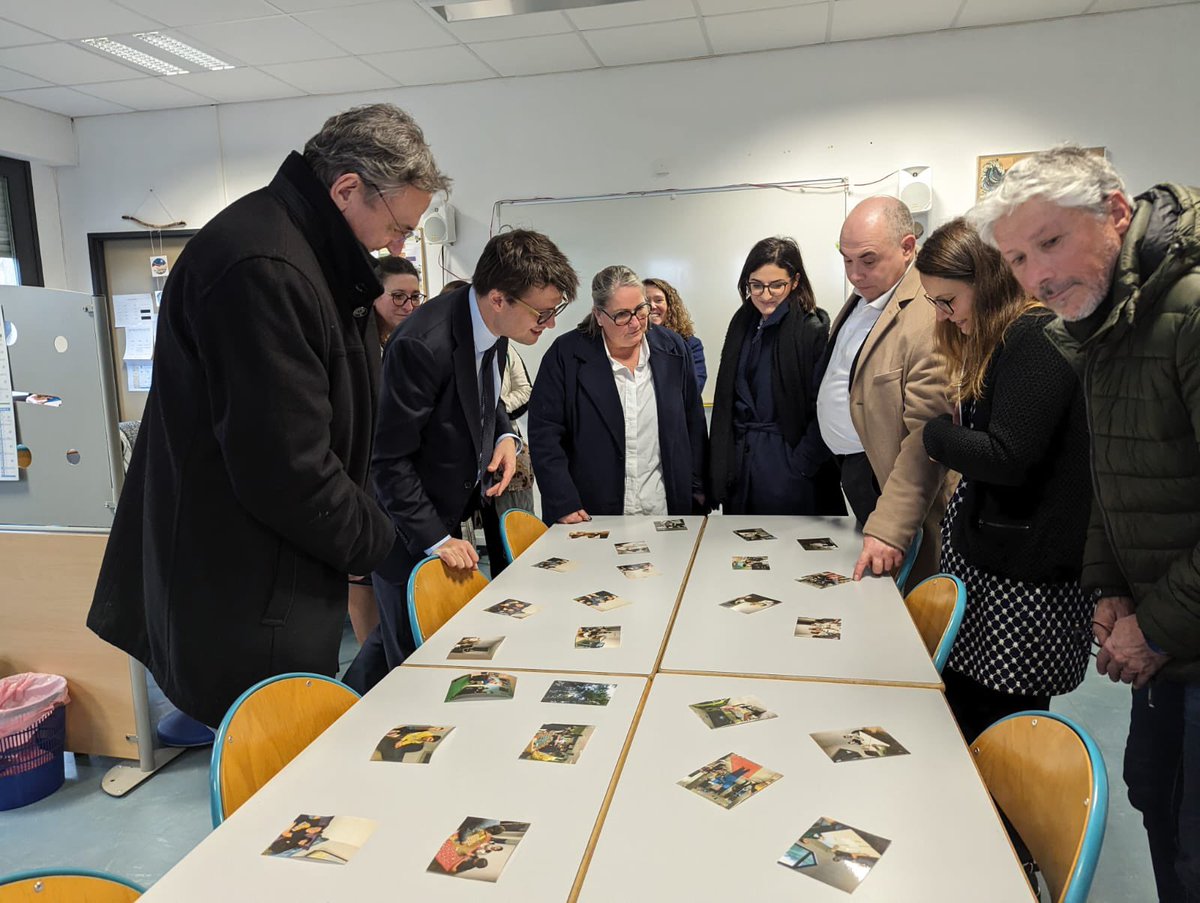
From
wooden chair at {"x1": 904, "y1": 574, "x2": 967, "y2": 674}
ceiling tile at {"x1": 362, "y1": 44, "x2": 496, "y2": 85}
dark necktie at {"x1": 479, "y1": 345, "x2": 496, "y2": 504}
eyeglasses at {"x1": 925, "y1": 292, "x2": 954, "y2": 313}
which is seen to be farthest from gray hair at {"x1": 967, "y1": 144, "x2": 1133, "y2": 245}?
ceiling tile at {"x1": 362, "y1": 44, "x2": 496, "y2": 85}

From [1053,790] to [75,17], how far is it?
468 centimetres

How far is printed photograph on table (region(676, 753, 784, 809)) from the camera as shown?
1033 mm

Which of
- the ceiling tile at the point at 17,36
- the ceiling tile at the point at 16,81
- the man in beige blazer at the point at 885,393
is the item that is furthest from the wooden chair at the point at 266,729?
the ceiling tile at the point at 16,81

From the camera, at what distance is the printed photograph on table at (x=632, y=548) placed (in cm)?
219

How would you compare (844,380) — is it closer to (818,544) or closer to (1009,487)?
(818,544)

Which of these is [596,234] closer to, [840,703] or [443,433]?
[443,433]

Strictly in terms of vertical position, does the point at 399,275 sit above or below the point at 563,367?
above

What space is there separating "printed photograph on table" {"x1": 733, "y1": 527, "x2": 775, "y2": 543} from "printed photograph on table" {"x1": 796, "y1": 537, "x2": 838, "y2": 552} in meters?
0.11

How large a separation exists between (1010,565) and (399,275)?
2.56 m

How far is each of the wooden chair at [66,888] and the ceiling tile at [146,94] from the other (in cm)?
497

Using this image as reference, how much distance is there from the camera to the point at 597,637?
5.22 ft

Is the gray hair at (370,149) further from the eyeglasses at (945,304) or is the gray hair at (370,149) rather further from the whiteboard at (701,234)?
the whiteboard at (701,234)

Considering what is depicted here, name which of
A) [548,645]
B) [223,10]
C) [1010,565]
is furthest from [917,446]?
[223,10]

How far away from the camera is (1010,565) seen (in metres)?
1.62
